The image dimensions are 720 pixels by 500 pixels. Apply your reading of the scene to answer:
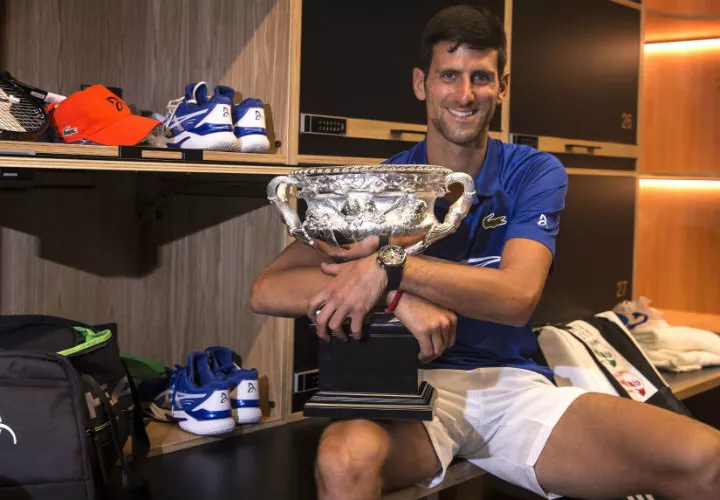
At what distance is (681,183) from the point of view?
3393 mm

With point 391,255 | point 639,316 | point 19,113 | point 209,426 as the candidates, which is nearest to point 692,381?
point 639,316

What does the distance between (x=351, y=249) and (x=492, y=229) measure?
0.41 metres

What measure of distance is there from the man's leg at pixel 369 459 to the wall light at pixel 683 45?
2378 millimetres

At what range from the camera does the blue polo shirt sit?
67.0 inches

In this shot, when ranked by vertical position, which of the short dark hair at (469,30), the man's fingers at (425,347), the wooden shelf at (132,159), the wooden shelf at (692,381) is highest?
the short dark hair at (469,30)

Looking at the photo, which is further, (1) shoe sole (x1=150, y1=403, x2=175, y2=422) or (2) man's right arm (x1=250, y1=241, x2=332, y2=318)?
(1) shoe sole (x1=150, y1=403, x2=175, y2=422)

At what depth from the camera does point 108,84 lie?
90.7 inches

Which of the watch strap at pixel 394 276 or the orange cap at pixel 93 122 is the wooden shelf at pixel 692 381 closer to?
the watch strap at pixel 394 276

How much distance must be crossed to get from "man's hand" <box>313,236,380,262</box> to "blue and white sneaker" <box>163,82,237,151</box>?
21.0 inches

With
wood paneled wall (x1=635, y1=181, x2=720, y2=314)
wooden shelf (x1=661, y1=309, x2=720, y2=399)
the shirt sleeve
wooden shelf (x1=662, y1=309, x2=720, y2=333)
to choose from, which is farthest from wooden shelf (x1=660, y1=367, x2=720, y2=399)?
the shirt sleeve

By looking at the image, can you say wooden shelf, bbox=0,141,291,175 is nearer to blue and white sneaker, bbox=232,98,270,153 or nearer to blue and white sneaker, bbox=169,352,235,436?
blue and white sneaker, bbox=232,98,270,153

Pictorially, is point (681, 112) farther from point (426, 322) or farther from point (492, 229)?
point (426, 322)

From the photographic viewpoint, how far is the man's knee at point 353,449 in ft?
4.43

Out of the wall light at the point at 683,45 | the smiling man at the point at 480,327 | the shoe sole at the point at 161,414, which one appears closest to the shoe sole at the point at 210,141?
the smiling man at the point at 480,327
